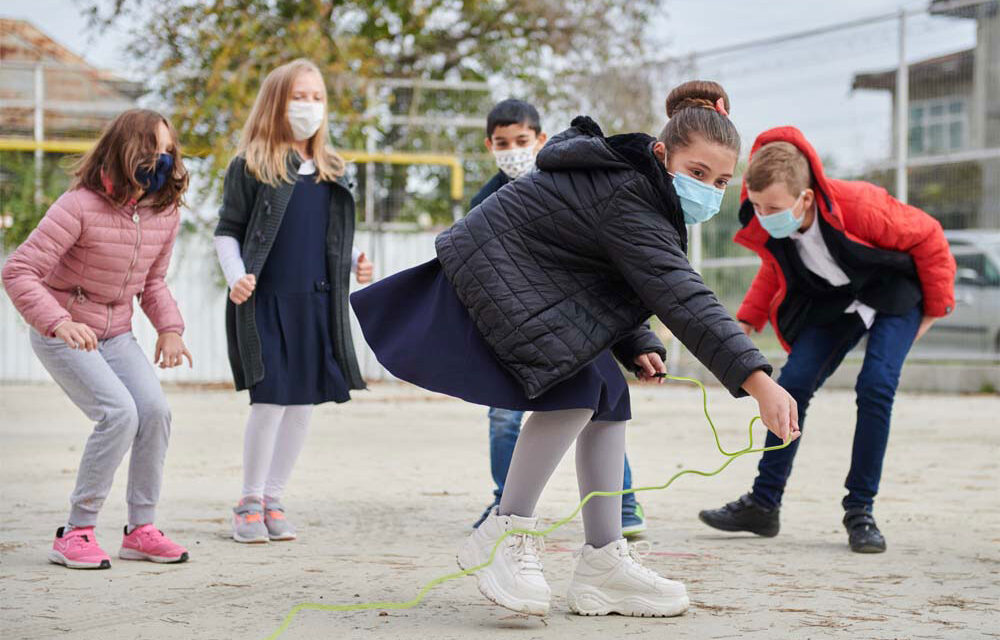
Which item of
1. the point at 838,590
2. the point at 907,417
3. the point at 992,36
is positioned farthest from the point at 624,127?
the point at 838,590

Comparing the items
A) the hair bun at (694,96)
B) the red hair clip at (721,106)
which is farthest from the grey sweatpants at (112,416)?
the red hair clip at (721,106)

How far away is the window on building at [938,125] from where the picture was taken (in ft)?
40.8

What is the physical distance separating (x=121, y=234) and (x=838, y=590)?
98.8 inches

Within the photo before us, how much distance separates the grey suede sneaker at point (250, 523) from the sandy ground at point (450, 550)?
0.19ft

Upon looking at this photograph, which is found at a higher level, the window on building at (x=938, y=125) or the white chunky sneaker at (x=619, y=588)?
the window on building at (x=938, y=125)

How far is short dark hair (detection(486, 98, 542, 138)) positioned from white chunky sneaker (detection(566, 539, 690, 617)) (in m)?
2.21

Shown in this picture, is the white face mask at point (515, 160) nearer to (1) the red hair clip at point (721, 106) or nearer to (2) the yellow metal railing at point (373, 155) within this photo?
(1) the red hair clip at point (721, 106)

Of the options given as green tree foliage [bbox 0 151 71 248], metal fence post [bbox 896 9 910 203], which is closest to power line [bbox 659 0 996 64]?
metal fence post [bbox 896 9 910 203]

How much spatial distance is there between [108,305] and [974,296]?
1011 centimetres

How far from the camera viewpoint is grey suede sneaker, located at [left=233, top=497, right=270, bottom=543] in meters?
4.61

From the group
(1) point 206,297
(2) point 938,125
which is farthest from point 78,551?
(1) point 206,297

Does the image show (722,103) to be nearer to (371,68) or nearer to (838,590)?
(838,590)

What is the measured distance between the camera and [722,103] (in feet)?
11.9

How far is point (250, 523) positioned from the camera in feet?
15.2
